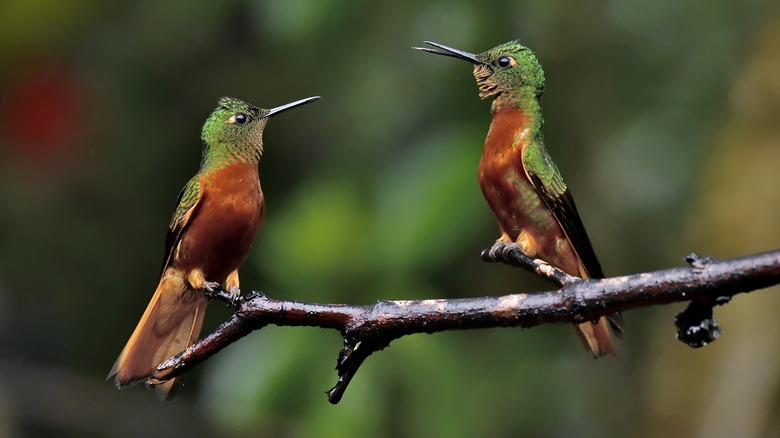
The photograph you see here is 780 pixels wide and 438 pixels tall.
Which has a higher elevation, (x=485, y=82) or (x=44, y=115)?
(x=485, y=82)

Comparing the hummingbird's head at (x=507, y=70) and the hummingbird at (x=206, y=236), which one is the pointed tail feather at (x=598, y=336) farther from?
the hummingbird at (x=206, y=236)

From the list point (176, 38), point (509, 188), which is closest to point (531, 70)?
point (509, 188)

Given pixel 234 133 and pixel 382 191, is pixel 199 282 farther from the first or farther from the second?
pixel 382 191

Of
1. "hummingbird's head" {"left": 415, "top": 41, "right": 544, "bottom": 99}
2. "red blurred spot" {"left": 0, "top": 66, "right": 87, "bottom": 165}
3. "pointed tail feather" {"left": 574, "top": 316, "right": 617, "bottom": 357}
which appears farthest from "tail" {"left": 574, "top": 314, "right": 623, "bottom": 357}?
"red blurred spot" {"left": 0, "top": 66, "right": 87, "bottom": 165}

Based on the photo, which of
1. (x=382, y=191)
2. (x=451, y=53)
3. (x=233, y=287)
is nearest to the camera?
(x=451, y=53)

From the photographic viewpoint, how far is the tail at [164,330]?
137cm

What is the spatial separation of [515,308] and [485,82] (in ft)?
1.16

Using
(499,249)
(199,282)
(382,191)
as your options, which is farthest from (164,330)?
(382,191)

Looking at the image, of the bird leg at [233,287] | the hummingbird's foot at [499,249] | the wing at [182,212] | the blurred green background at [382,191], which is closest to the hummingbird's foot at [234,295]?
the bird leg at [233,287]

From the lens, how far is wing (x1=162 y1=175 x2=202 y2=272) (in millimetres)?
1438

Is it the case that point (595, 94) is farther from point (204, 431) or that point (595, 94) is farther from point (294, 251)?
point (204, 431)

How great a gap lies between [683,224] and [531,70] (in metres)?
3.65

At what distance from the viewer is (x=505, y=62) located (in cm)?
133

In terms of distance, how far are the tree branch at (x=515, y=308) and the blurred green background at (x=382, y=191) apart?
3.54 feet
